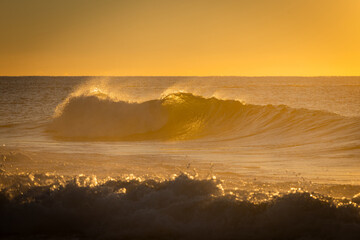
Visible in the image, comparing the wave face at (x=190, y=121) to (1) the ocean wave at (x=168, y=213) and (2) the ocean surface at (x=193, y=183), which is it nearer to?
(2) the ocean surface at (x=193, y=183)

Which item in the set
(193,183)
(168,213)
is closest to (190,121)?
(193,183)

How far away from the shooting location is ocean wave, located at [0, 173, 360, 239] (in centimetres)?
468

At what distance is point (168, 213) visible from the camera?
499cm

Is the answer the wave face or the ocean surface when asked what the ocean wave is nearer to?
the ocean surface

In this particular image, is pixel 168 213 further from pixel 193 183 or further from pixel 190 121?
pixel 190 121

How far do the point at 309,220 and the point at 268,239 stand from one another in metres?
0.59

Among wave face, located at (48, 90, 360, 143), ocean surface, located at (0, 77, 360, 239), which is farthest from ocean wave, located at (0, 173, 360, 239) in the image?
wave face, located at (48, 90, 360, 143)

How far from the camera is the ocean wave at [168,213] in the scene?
184 inches

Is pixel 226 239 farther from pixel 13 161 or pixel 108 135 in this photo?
pixel 108 135

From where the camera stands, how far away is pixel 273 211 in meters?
4.95

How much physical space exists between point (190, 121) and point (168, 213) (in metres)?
13.1

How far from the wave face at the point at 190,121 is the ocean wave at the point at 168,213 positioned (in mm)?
7870

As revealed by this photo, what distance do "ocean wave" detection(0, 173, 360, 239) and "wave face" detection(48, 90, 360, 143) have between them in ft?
25.8

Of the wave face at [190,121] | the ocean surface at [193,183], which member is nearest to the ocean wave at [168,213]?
the ocean surface at [193,183]
